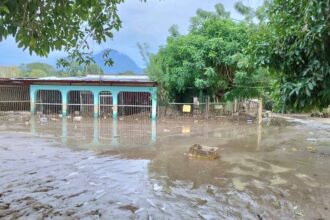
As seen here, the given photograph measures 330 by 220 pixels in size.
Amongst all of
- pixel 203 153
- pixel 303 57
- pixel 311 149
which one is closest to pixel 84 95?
pixel 203 153

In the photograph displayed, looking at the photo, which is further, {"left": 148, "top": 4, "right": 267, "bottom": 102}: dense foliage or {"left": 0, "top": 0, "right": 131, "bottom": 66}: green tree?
{"left": 148, "top": 4, "right": 267, "bottom": 102}: dense foliage

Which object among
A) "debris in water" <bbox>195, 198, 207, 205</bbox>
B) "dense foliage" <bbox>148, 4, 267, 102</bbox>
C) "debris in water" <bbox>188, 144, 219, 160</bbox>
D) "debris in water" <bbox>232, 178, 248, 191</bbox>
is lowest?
"debris in water" <bbox>195, 198, 207, 205</bbox>

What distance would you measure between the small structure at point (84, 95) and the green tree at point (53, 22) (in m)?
19.9

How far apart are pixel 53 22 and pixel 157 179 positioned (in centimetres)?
549

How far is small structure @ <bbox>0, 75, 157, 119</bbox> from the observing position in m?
25.4

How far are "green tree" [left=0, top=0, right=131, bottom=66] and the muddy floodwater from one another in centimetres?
307

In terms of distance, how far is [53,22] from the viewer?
3.78 m

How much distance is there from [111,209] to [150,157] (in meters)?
5.06

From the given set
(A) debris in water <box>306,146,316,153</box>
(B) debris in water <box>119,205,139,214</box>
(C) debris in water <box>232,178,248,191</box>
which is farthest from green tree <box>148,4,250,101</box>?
(B) debris in water <box>119,205,139,214</box>

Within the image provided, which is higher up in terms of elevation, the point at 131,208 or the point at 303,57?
the point at 303,57

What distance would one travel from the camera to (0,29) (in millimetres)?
3141

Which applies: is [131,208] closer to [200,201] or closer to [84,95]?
[200,201]

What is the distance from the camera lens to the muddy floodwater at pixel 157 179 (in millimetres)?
6352

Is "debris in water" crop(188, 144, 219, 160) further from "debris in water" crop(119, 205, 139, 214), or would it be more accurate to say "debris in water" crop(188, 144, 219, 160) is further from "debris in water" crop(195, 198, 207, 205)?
"debris in water" crop(119, 205, 139, 214)
